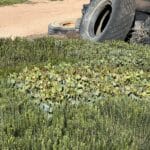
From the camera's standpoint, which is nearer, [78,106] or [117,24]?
[78,106]

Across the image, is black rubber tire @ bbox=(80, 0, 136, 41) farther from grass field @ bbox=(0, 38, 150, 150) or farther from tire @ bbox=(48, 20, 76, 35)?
grass field @ bbox=(0, 38, 150, 150)

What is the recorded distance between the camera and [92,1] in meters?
16.0

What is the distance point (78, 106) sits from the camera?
6.54 meters

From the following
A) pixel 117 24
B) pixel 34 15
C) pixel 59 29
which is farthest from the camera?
pixel 34 15

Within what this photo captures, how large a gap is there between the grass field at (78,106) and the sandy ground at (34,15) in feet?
22.0

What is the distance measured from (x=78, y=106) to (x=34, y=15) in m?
14.1

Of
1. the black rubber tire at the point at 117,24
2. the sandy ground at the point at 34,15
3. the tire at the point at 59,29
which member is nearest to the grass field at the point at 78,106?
the black rubber tire at the point at 117,24

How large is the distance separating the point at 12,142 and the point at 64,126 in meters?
0.74

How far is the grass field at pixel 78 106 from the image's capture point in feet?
18.0

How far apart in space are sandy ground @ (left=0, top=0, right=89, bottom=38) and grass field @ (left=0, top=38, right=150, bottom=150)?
264 inches

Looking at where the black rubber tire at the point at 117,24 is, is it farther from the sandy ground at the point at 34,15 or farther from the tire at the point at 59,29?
the sandy ground at the point at 34,15

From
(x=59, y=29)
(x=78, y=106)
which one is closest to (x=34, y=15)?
(x=59, y=29)

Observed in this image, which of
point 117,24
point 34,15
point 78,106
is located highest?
point 117,24

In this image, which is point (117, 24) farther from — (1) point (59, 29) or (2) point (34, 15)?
(2) point (34, 15)
